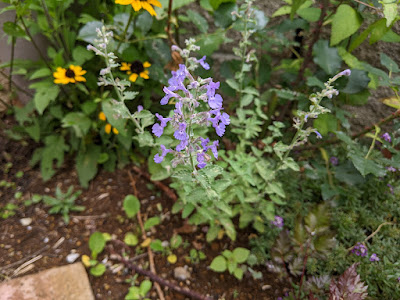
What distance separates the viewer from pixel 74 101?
7.23 ft

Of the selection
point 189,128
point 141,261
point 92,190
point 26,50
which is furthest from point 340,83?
point 26,50

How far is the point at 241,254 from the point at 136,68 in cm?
137

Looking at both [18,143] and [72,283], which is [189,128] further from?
[18,143]

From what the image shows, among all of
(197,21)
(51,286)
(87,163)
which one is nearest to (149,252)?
(51,286)

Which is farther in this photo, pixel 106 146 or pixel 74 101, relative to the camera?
pixel 106 146

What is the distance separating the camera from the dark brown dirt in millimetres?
1868

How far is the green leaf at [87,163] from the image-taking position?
230 centimetres

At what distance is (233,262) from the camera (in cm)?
188

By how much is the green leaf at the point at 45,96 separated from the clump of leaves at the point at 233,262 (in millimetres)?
1408

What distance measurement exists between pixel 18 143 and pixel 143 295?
162cm

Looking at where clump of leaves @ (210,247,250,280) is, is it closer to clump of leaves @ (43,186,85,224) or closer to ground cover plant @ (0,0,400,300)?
ground cover plant @ (0,0,400,300)

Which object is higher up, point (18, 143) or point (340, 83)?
point (340, 83)

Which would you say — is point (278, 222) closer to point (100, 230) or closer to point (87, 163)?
point (100, 230)

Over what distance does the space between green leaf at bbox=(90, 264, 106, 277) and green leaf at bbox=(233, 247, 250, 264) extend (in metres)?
0.83
